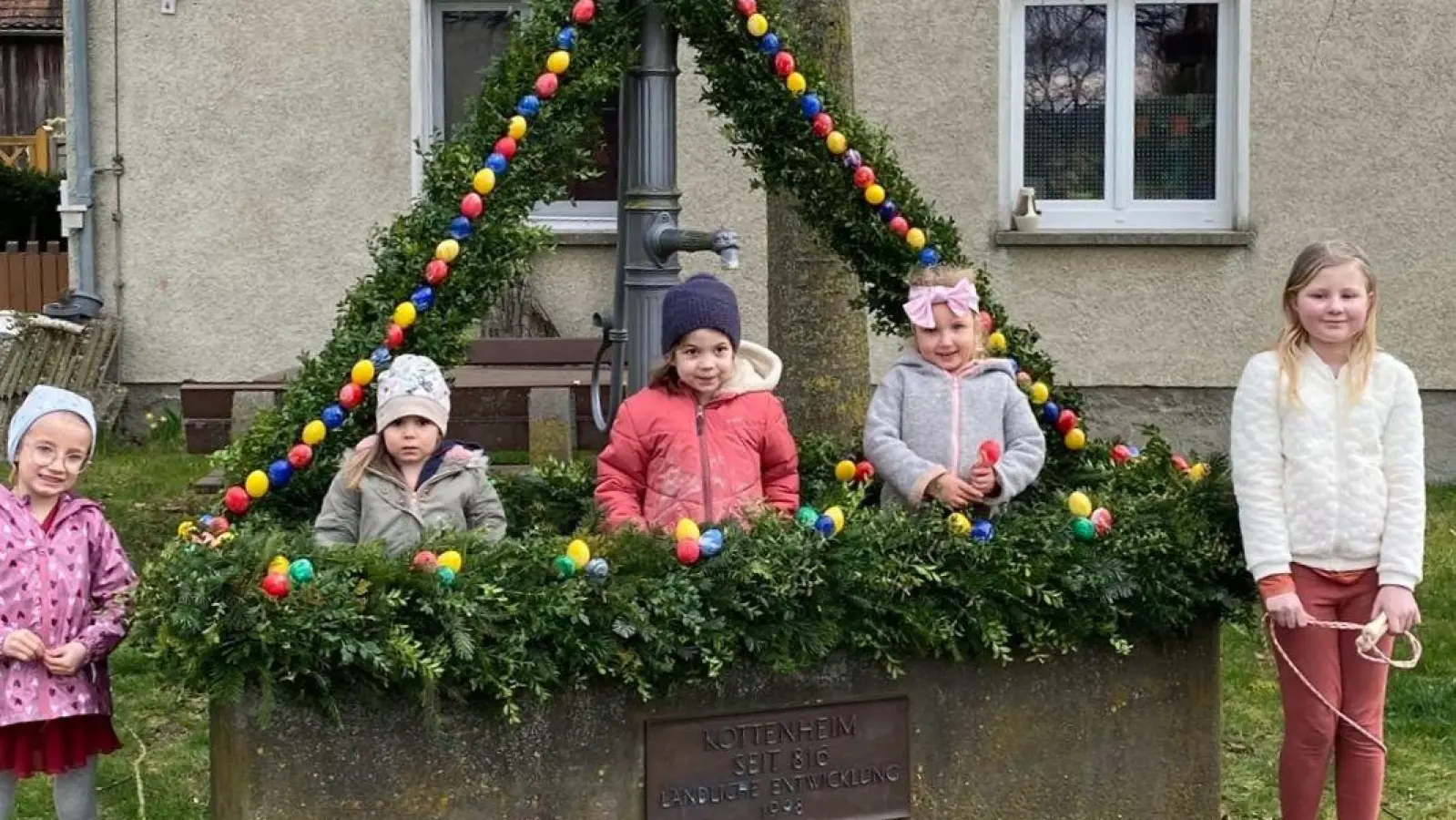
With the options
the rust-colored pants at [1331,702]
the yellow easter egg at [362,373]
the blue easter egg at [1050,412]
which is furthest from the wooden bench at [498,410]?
the rust-colored pants at [1331,702]

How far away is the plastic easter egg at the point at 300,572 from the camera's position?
10.5 ft

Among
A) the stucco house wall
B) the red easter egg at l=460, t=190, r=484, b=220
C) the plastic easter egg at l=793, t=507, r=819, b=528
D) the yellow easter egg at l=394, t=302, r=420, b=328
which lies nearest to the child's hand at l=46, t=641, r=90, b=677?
the yellow easter egg at l=394, t=302, r=420, b=328

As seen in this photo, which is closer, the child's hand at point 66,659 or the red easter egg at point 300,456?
→ the child's hand at point 66,659

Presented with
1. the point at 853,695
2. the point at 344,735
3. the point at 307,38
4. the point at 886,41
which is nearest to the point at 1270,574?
the point at 853,695

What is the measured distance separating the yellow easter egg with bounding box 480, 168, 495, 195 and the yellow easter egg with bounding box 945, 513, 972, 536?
50.3 inches

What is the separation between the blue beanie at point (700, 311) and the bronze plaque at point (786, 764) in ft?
2.79

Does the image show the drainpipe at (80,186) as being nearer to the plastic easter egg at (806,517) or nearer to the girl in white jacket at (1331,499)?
the plastic easter egg at (806,517)

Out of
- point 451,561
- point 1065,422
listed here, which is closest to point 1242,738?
point 1065,422

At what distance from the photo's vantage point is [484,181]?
3846mm

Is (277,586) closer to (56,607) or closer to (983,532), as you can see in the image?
(56,607)

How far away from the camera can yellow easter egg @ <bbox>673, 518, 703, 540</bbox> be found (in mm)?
3537

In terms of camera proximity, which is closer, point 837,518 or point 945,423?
point 837,518

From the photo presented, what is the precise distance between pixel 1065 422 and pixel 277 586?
2.09 m

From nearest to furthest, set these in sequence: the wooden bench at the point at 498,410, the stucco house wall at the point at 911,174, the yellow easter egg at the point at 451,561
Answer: the yellow easter egg at the point at 451,561
the wooden bench at the point at 498,410
the stucco house wall at the point at 911,174
